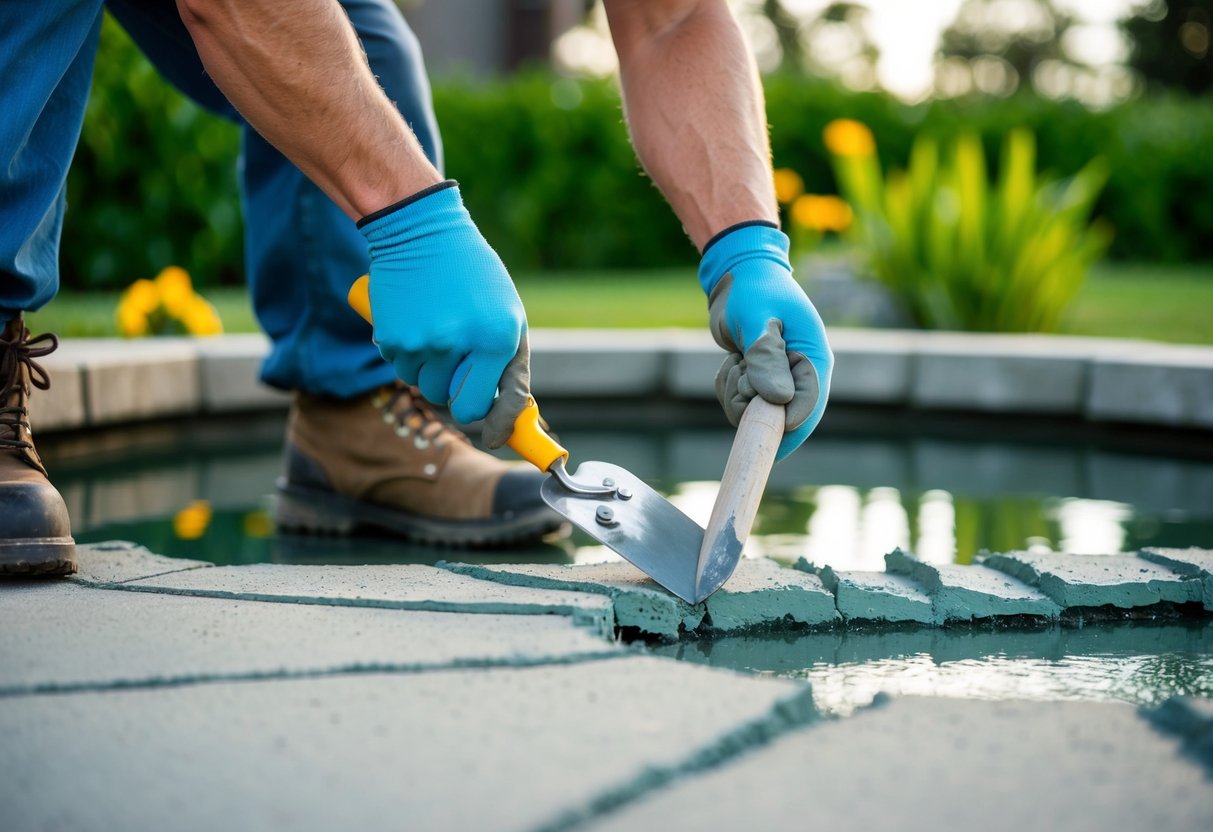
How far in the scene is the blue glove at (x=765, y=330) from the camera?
1.69 meters

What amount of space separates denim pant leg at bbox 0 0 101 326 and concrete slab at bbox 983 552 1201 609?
1476mm

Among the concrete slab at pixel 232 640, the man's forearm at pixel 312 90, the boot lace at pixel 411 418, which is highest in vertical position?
the man's forearm at pixel 312 90

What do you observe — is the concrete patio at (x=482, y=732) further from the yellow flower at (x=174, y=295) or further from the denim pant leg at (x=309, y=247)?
the yellow flower at (x=174, y=295)

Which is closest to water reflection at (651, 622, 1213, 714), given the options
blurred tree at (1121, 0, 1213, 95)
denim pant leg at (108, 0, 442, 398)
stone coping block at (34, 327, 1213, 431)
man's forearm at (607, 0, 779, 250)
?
man's forearm at (607, 0, 779, 250)

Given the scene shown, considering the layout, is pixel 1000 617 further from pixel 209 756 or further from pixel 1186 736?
pixel 209 756

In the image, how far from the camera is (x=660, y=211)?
8.94m

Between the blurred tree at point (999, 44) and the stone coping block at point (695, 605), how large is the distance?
39.5 meters

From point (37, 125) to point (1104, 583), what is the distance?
1.65 meters

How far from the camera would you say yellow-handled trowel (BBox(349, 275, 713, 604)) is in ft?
Result: 5.26

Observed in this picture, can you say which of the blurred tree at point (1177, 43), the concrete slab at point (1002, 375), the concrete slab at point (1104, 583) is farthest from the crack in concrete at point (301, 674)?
the blurred tree at point (1177, 43)

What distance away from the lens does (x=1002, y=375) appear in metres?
3.46

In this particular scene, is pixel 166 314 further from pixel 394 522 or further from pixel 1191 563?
pixel 1191 563

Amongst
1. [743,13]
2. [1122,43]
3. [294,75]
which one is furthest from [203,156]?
[743,13]

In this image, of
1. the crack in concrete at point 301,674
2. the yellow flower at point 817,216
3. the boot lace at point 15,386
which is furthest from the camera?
the yellow flower at point 817,216
